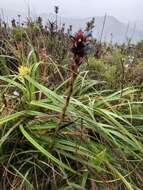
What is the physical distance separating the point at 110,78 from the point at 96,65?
46 cm

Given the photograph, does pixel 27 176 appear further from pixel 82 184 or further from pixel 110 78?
pixel 110 78

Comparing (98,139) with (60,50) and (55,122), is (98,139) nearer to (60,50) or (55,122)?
(55,122)

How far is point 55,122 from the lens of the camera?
2.98 metres

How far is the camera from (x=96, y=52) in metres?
5.39

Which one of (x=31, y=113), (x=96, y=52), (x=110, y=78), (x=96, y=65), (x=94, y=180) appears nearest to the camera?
(x=94, y=180)

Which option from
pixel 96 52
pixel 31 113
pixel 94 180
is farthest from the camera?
pixel 96 52

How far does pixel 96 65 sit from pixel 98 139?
5.76ft

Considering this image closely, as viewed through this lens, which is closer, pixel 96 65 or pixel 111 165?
pixel 111 165

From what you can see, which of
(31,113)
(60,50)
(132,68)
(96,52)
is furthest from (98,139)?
(96,52)

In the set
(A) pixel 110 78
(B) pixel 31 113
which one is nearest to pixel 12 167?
(B) pixel 31 113

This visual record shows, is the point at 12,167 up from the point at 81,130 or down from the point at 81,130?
down

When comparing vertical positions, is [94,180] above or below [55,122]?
below

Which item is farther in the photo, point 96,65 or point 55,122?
point 96,65

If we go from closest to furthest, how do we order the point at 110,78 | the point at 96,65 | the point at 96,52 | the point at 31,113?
the point at 31,113
the point at 110,78
the point at 96,65
the point at 96,52
